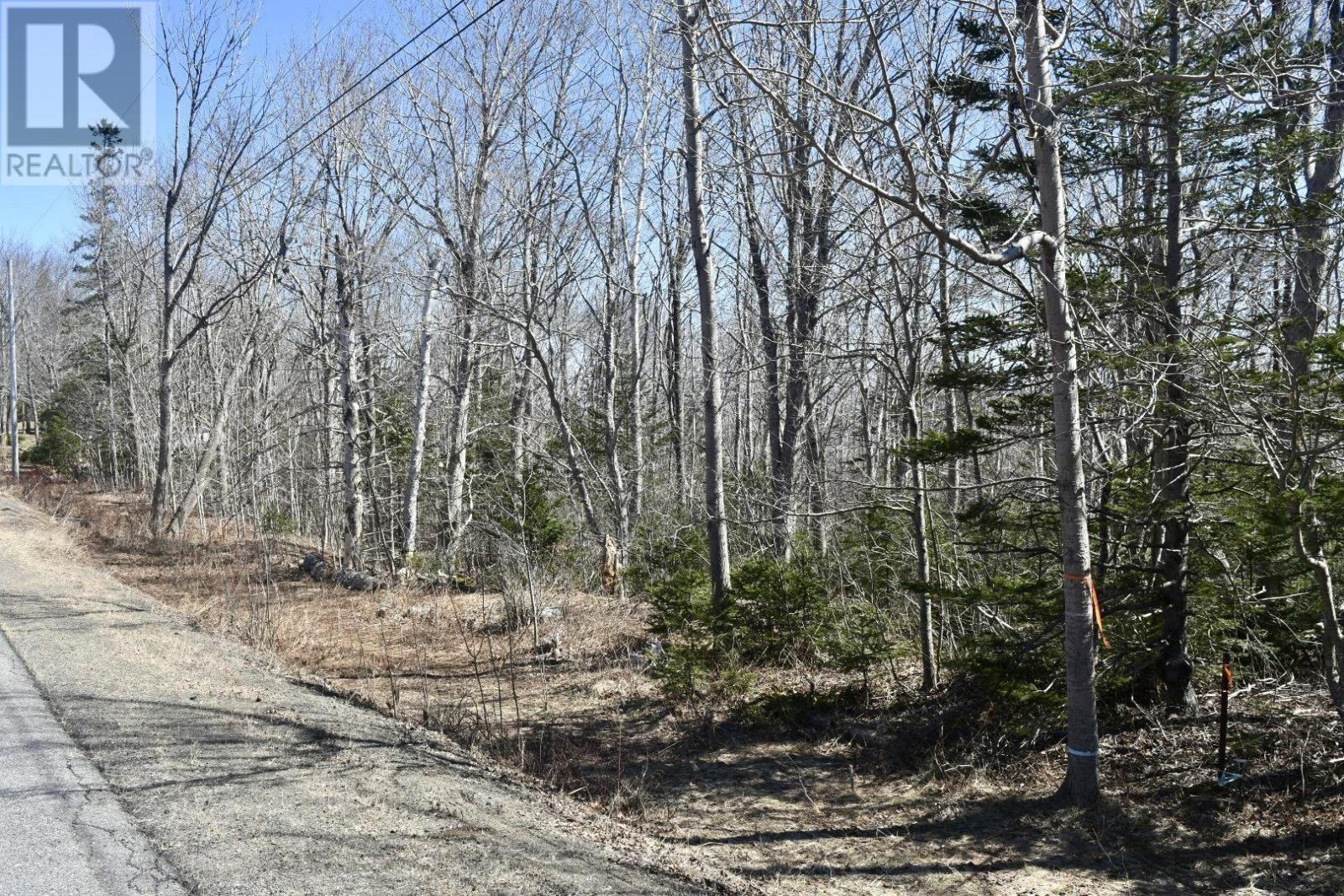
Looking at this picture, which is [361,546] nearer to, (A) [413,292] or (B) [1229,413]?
(A) [413,292]

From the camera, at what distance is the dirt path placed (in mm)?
4617

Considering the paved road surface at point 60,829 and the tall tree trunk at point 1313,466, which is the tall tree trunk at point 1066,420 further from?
the paved road surface at point 60,829

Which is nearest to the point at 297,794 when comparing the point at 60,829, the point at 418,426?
the point at 60,829

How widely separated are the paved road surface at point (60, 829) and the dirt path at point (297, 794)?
0.40 feet

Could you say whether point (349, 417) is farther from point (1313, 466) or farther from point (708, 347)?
point (1313, 466)

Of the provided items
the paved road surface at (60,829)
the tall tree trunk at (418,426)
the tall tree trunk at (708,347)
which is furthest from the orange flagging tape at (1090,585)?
the tall tree trunk at (418,426)

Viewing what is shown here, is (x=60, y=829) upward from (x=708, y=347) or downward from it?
downward

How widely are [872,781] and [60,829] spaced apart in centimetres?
510

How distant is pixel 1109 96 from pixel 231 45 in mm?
17367

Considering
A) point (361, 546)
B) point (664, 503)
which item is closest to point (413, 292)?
point (361, 546)

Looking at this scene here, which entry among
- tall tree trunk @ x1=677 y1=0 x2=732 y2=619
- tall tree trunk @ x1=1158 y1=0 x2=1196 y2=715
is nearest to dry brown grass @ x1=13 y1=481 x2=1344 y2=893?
tall tree trunk @ x1=1158 y1=0 x2=1196 y2=715

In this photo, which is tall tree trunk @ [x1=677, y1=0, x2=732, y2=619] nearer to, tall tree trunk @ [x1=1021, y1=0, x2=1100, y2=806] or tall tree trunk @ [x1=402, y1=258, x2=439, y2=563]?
tall tree trunk @ [x1=1021, y1=0, x2=1100, y2=806]

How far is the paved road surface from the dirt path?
121mm

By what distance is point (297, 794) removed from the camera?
18.4 feet
